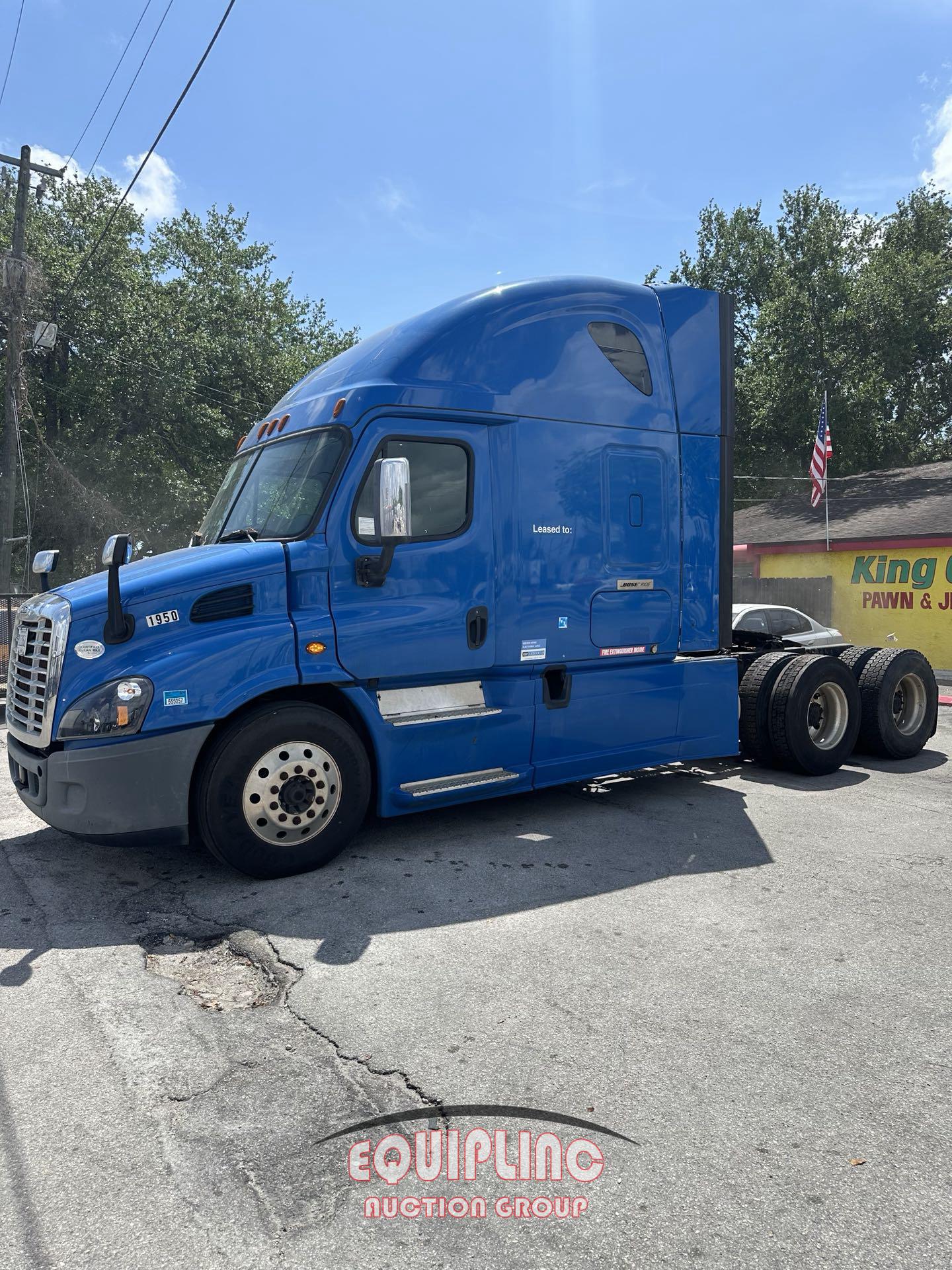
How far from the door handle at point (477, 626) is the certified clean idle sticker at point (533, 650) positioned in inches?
12.2

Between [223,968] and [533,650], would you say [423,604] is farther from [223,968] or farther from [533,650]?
[223,968]

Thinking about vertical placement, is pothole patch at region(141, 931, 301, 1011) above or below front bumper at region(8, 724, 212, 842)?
below

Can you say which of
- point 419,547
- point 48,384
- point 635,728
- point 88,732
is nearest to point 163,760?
point 88,732

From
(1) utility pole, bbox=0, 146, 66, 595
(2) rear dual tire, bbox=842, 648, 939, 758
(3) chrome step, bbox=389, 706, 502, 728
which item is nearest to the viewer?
(3) chrome step, bbox=389, 706, 502, 728

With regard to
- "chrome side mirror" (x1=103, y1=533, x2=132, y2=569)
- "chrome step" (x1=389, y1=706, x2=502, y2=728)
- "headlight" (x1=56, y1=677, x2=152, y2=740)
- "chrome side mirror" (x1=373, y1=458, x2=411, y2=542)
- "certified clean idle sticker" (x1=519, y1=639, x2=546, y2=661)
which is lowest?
"chrome step" (x1=389, y1=706, x2=502, y2=728)

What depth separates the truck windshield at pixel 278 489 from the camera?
5465 mm

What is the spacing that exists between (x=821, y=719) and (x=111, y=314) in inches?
1132

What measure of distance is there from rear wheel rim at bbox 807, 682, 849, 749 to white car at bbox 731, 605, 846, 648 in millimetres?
4548

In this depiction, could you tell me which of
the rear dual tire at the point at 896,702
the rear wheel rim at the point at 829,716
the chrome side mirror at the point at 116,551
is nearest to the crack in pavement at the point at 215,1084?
the chrome side mirror at the point at 116,551

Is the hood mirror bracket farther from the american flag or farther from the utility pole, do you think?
the american flag

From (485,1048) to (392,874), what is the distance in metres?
2.03

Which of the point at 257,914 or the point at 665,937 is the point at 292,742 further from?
the point at 665,937

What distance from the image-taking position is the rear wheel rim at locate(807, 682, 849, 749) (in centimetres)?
820

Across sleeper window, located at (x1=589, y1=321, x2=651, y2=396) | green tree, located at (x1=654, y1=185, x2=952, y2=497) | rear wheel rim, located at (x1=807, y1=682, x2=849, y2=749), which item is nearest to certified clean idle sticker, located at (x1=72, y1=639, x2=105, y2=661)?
sleeper window, located at (x1=589, y1=321, x2=651, y2=396)
